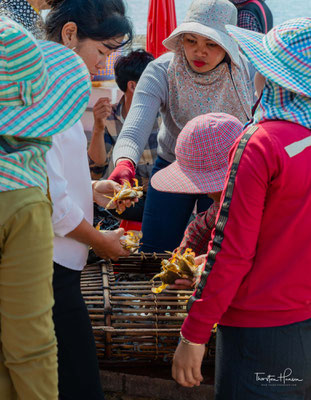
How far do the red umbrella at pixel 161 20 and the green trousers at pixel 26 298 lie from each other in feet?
13.7

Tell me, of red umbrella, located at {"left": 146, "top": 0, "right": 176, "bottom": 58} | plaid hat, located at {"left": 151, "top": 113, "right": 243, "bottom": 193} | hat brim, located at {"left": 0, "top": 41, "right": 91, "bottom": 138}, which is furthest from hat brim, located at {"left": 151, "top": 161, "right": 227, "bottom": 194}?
red umbrella, located at {"left": 146, "top": 0, "right": 176, "bottom": 58}

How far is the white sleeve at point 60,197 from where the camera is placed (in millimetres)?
1454

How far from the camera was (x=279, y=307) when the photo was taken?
1351 millimetres

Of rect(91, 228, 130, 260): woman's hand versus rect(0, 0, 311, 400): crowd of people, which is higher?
rect(0, 0, 311, 400): crowd of people

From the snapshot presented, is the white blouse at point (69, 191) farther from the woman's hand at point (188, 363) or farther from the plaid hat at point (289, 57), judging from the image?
the plaid hat at point (289, 57)

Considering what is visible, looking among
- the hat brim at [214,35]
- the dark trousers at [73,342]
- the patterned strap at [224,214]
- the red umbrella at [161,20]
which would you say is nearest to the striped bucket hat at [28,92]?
the patterned strap at [224,214]

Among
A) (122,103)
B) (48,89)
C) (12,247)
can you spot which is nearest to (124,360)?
(12,247)

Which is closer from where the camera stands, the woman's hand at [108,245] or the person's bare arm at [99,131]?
the woman's hand at [108,245]

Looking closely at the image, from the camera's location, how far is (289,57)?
1277 millimetres

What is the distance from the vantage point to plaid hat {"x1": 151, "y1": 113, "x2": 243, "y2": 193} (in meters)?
1.91

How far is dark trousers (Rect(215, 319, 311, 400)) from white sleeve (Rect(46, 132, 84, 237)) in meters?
Answer: 0.59

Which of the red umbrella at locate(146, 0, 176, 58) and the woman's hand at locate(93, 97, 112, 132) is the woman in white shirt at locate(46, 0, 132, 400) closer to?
the woman's hand at locate(93, 97, 112, 132)

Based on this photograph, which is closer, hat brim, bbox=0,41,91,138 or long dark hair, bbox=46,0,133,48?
hat brim, bbox=0,41,91,138

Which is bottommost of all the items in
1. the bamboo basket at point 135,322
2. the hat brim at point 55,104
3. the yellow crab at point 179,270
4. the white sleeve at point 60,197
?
the bamboo basket at point 135,322
